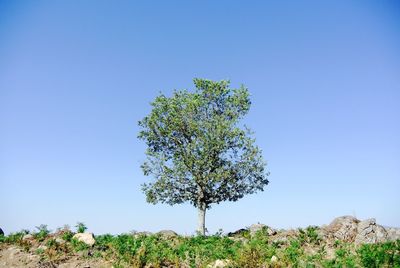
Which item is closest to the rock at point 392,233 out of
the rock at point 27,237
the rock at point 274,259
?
the rock at point 274,259

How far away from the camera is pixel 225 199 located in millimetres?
30125

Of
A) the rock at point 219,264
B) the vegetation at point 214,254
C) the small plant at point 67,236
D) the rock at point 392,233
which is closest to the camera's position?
the vegetation at point 214,254

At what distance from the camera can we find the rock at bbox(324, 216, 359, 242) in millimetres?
15467

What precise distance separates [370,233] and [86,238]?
42.5ft

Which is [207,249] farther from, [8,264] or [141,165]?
[141,165]

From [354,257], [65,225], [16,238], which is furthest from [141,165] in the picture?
[354,257]

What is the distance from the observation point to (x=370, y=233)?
15133 millimetres

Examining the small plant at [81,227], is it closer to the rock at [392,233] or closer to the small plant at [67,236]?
the small plant at [67,236]

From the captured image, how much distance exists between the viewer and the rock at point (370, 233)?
14.8m

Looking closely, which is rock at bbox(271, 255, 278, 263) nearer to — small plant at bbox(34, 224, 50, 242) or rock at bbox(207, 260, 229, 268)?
rock at bbox(207, 260, 229, 268)

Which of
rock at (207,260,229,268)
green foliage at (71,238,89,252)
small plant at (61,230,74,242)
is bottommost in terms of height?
rock at (207,260,229,268)

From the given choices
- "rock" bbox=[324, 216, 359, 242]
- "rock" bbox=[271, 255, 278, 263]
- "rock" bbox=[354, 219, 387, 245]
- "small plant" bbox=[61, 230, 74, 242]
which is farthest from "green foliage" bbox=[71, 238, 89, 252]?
"rock" bbox=[354, 219, 387, 245]

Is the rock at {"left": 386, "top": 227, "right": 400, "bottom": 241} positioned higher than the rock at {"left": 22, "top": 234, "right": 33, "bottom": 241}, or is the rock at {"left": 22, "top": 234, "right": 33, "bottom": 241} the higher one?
the rock at {"left": 22, "top": 234, "right": 33, "bottom": 241}

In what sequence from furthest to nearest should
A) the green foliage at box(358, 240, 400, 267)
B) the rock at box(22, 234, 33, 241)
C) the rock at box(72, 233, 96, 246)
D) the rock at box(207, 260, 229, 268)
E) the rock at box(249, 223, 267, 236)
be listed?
the rock at box(249, 223, 267, 236), the rock at box(22, 234, 33, 241), the rock at box(72, 233, 96, 246), the rock at box(207, 260, 229, 268), the green foliage at box(358, 240, 400, 267)
